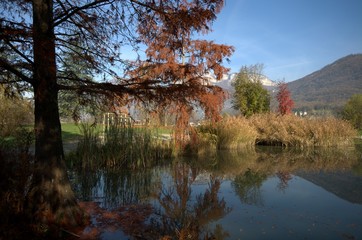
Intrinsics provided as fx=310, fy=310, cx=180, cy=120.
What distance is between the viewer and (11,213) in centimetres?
346

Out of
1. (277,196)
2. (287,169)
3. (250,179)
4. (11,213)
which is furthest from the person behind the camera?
(287,169)

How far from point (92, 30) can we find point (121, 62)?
2.05ft

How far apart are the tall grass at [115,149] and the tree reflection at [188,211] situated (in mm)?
1834

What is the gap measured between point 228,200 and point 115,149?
3.82 metres

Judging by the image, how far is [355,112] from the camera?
29.8 metres

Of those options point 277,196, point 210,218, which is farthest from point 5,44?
point 277,196

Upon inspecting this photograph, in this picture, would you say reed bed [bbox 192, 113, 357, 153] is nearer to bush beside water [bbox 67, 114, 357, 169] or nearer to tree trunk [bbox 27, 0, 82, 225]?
bush beside water [bbox 67, 114, 357, 169]

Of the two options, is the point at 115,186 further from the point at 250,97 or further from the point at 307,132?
the point at 250,97

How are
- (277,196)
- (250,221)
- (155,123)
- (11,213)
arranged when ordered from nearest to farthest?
(11,213) < (250,221) < (277,196) < (155,123)

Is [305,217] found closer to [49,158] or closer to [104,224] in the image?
[104,224]

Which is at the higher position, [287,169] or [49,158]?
[49,158]

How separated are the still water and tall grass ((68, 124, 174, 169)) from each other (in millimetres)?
400

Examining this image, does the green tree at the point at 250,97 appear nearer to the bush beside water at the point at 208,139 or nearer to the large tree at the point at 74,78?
the bush beside water at the point at 208,139

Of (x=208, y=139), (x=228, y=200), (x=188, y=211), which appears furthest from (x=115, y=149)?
(x=208, y=139)
